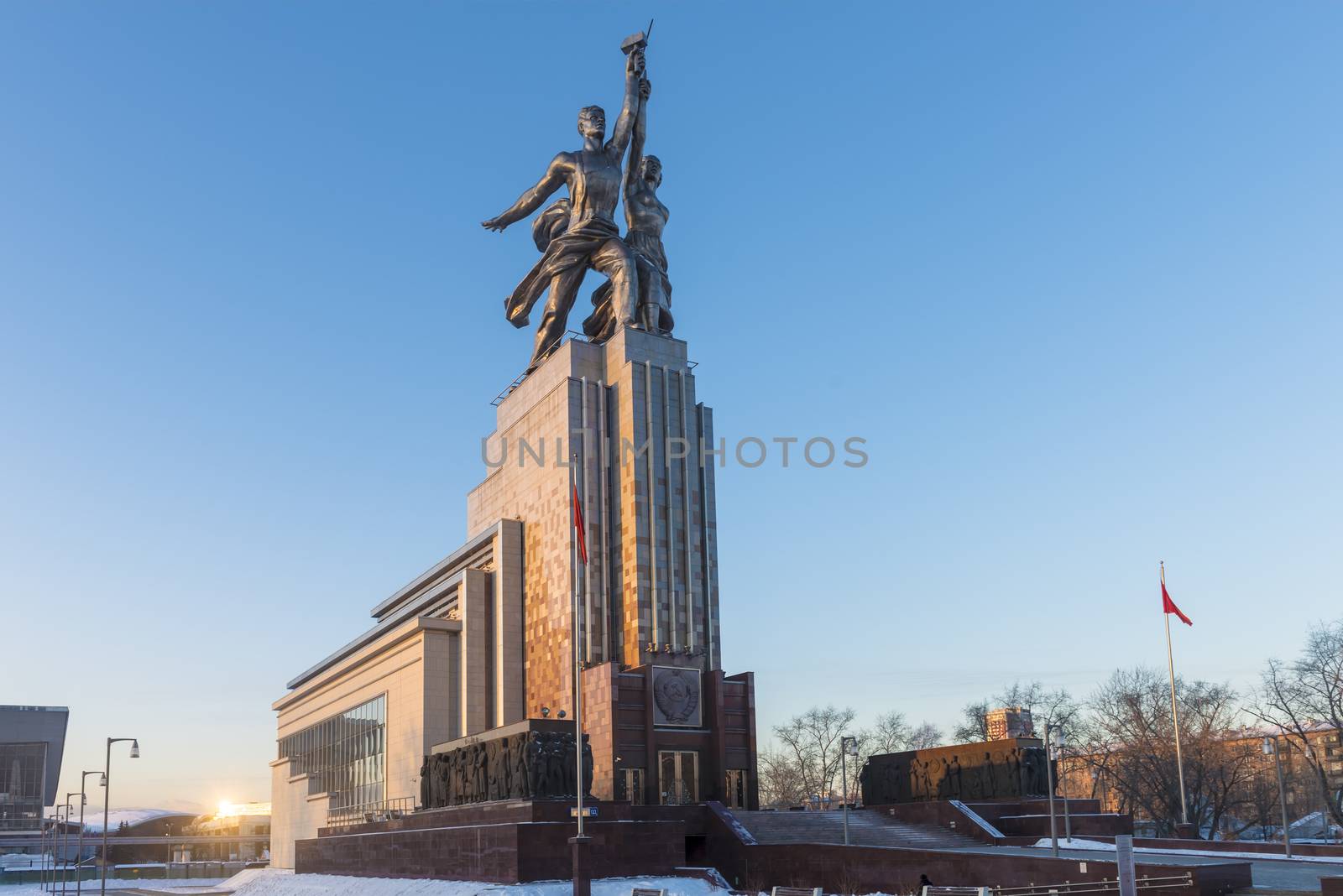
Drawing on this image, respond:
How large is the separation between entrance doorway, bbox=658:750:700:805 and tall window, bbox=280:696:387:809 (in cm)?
1813

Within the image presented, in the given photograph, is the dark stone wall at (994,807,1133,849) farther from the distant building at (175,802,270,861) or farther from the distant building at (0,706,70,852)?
the distant building at (0,706,70,852)

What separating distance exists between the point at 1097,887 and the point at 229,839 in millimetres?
133645

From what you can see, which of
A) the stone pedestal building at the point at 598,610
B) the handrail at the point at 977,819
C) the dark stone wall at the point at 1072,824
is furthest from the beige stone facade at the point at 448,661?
the dark stone wall at the point at 1072,824

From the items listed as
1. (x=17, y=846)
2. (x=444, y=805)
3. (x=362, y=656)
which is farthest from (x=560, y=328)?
(x=17, y=846)

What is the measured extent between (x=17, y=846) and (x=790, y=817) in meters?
120

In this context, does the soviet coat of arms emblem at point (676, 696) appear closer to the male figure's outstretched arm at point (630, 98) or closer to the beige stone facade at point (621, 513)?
the beige stone facade at point (621, 513)

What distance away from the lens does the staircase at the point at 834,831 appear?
41.7 meters

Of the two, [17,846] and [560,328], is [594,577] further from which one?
[17,846]

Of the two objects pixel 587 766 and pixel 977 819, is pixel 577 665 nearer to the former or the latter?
pixel 587 766

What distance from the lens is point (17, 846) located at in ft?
437

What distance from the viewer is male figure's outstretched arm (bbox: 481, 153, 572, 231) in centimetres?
5900

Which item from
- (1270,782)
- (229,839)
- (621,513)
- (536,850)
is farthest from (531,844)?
(229,839)

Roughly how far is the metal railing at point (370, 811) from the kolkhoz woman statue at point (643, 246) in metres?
22.9

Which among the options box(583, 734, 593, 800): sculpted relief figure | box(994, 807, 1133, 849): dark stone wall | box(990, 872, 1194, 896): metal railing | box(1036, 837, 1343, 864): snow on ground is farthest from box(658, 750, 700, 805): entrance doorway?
box(990, 872, 1194, 896): metal railing
